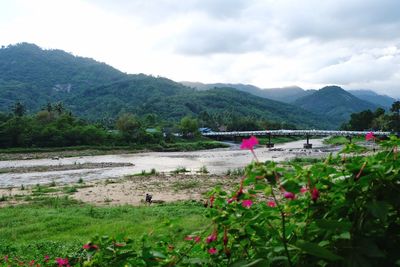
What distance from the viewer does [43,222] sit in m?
15.8

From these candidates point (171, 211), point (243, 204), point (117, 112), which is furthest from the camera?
point (117, 112)

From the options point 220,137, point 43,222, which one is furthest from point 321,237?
point 220,137

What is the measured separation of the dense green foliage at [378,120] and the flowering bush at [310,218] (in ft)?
260

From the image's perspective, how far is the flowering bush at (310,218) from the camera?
4.05 ft

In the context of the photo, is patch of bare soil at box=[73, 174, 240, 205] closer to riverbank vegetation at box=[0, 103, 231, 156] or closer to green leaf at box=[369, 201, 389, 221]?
green leaf at box=[369, 201, 389, 221]

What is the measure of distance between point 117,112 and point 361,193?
160100 millimetres

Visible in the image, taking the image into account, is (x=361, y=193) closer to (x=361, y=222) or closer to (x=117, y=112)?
(x=361, y=222)

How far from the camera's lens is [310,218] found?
1.40 metres

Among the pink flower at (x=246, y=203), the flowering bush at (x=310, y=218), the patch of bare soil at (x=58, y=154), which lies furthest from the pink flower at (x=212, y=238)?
the patch of bare soil at (x=58, y=154)

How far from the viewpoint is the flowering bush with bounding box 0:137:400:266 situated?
1.24m

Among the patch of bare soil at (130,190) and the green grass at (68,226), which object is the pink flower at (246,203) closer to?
the green grass at (68,226)

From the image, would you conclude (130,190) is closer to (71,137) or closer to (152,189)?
(152,189)

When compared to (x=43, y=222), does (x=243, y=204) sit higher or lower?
higher

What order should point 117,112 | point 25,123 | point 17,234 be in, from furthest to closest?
1. point 117,112
2. point 25,123
3. point 17,234
